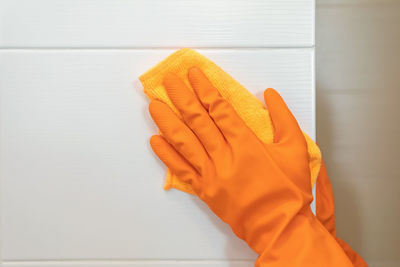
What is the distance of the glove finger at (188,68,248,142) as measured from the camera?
0.51m

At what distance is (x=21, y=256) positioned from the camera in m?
0.56

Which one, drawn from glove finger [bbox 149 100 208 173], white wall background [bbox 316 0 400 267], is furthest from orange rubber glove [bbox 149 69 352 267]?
white wall background [bbox 316 0 400 267]

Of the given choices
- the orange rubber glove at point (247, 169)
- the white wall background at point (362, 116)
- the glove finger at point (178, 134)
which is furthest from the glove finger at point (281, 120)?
the white wall background at point (362, 116)

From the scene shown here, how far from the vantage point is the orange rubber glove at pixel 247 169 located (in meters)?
0.50

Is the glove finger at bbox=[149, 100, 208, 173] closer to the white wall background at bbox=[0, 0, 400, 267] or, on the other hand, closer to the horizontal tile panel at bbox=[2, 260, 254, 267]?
the white wall background at bbox=[0, 0, 400, 267]

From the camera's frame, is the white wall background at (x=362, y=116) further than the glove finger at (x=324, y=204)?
Yes

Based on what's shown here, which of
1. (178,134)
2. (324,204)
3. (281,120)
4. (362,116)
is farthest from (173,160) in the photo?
(362,116)

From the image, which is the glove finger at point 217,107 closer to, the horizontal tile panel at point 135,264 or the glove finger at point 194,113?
the glove finger at point 194,113

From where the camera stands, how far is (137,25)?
543 mm

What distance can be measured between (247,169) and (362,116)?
19.2 inches

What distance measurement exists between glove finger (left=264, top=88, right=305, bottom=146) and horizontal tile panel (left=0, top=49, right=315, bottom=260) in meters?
0.03

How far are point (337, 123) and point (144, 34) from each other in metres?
0.54

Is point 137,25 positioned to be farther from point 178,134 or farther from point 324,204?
point 324,204

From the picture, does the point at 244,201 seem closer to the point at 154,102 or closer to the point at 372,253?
the point at 154,102
